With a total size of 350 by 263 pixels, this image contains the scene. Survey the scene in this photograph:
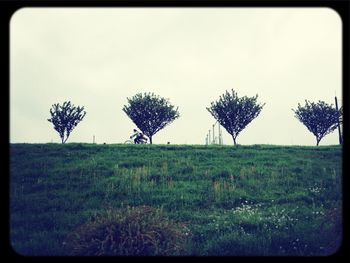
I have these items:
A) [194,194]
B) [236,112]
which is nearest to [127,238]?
[194,194]

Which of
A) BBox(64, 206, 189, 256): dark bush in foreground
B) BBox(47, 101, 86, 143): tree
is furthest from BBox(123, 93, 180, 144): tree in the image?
BBox(64, 206, 189, 256): dark bush in foreground

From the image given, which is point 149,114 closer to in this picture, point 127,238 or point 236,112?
point 236,112

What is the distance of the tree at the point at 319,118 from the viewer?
38250 mm

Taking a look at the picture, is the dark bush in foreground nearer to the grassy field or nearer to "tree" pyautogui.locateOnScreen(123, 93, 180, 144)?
the grassy field

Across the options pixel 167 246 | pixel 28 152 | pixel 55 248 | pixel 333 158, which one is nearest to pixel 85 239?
pixel 55 248

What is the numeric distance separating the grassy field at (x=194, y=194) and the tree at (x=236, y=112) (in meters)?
17.2

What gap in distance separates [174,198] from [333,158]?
1002 centimetres

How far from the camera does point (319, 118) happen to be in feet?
126

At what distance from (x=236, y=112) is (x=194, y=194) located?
26.5 meters

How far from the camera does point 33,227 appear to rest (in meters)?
8.89

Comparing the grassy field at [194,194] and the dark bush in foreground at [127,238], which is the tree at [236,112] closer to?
the grassy field at [194,194]

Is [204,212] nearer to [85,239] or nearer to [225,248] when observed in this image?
[225,248]

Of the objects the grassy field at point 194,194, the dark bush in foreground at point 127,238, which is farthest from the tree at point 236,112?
the dark bush in foreground at point 127,238

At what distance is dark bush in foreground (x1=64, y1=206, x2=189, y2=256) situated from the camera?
6836 millimetres
